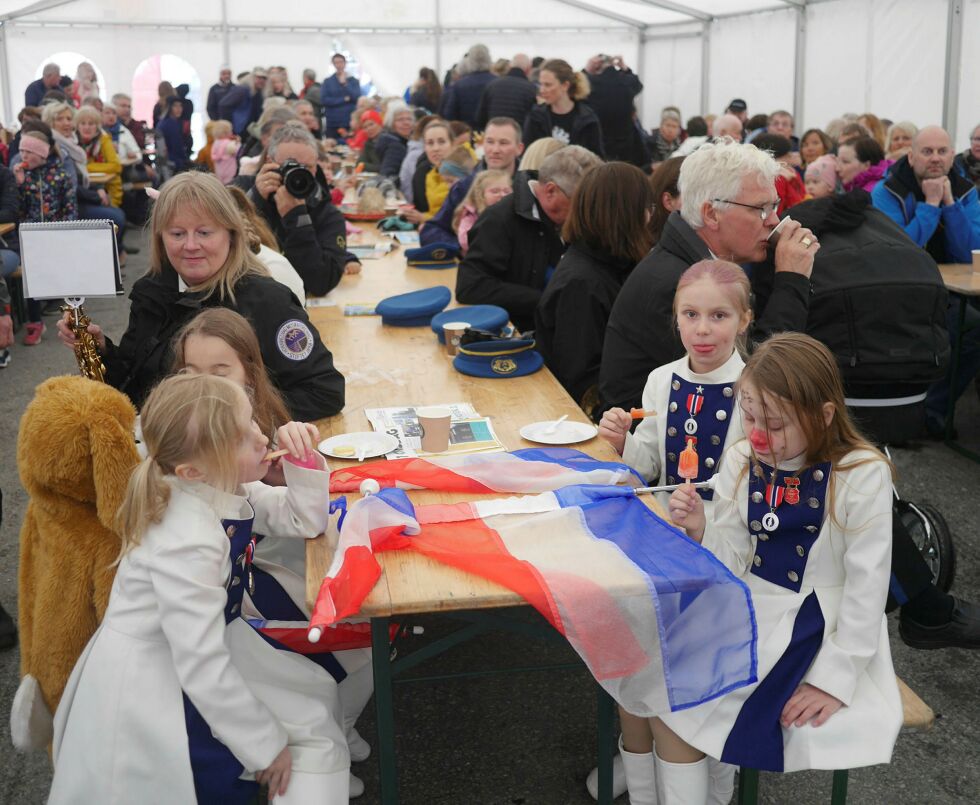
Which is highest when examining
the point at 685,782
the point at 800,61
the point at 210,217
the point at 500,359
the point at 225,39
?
the point at 225,39

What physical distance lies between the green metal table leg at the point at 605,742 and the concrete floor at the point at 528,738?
0.84 feet

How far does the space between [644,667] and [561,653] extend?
1390 mm

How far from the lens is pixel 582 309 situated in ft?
10.7

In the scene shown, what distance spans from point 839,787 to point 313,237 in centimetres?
309

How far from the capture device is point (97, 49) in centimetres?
1628

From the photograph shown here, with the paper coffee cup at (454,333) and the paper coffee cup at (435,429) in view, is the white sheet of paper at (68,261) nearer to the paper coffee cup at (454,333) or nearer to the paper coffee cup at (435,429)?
the paper coffee cup at (435,429)

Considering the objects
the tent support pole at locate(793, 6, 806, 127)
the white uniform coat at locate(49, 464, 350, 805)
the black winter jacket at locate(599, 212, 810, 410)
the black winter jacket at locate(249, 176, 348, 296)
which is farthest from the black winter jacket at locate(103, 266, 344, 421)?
the tent support pole at locate(793, 6, 806, 127)

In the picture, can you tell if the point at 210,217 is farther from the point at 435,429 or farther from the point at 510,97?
the point at 510,97

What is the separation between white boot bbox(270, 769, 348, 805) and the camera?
184cm

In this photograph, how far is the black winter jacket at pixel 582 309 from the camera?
10.6ft

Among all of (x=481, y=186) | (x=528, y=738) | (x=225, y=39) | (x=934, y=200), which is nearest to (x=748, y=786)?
(x=528, y=738)

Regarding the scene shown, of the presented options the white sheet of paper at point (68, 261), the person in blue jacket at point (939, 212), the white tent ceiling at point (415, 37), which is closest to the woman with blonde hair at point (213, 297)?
the white sheet of paper at point (68, 261)

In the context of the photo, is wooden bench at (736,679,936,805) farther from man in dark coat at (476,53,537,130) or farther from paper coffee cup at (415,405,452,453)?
man in dark coat at (476,53,537,130)

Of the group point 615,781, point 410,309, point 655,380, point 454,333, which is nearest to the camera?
point 615,781
